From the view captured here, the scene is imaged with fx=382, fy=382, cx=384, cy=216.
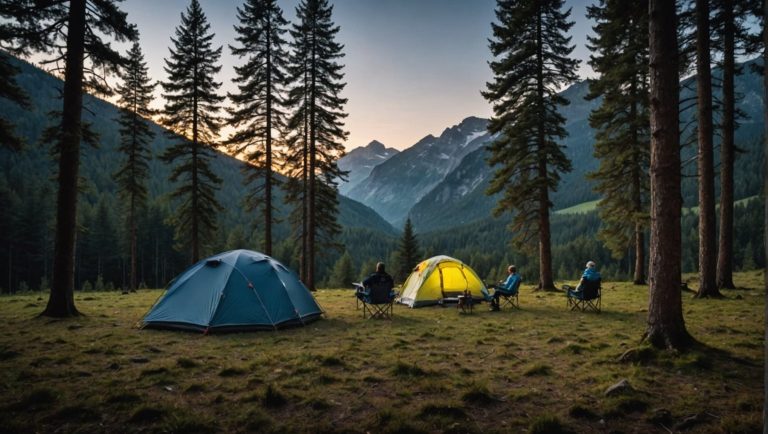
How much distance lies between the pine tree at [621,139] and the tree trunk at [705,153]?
8.27 feet

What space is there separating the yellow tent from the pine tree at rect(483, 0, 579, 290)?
4497 millimetres

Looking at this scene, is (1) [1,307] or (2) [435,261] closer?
(1) [1,307]

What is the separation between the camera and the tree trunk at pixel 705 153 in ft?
42.3

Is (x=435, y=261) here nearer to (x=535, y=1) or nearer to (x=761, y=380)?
(x=761, y=380)

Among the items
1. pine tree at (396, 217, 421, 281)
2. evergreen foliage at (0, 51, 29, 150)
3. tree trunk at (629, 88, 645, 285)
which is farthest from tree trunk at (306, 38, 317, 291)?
pine tree at (396, 217, 421, 281)

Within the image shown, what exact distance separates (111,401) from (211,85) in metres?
20.3

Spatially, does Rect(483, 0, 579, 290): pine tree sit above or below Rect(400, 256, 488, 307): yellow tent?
above

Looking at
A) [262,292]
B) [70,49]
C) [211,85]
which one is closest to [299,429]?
[262,292]

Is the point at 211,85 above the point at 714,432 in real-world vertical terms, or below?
above

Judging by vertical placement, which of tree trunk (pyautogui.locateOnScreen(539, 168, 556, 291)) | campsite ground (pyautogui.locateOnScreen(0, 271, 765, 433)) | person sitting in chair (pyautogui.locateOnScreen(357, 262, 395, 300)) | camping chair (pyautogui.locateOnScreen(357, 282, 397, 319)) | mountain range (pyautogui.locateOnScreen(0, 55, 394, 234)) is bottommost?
campsite ground (pyautogui.locateOnScreen(0, 271, 765, 433))

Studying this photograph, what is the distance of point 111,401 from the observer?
5070 millimetres

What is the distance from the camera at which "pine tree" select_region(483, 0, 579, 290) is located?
711 inches

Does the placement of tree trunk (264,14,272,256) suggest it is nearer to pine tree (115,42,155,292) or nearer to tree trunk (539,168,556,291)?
pine tree (115,42,155,292)

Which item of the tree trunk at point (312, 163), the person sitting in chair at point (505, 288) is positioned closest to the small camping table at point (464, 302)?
the person sitting in chair at point (505, 288)
